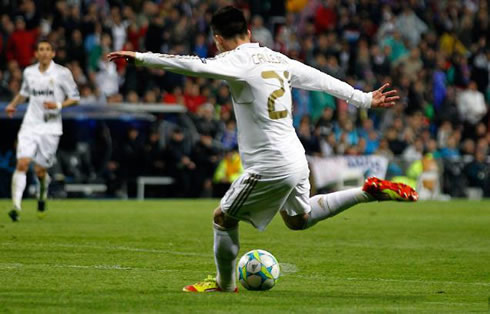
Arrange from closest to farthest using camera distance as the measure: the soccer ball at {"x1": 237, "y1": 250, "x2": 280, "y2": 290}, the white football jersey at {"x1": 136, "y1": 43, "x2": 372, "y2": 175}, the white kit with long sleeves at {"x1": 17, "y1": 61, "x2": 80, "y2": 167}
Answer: the white football jersey at {"x1": 136, "y1": 43, "x2": 372, "y2": 175}
the soccer ball at {"x1": 237, "y1": 250, "x2": 280, "y2": 290}
the white kit with long sleeves at {"x1": 17, "y1": 61, "x2": 80, "y2": 167}

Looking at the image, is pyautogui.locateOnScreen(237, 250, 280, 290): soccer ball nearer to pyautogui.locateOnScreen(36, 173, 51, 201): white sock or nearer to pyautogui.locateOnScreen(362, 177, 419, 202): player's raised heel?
pyautogui.locateOnScreen(362, 177, 419, 202): player's raised heel

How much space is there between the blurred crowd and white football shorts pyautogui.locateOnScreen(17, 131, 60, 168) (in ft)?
23.8

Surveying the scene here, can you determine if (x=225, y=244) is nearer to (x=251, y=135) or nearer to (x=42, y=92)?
(x=251, y=135)

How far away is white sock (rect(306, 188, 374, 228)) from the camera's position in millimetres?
8953

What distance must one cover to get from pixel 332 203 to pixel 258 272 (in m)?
0.82

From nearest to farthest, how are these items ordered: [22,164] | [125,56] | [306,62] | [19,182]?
[125,56] < [19,182] < [22,164] < [306,62]

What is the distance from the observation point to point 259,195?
28.0ft

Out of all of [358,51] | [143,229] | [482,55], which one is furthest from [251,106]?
[482,55]

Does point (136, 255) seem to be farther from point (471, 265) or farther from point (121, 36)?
point (121, 36)

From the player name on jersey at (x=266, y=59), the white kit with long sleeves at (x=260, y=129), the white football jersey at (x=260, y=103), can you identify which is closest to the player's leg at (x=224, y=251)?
the white kit with long sleeves at (x=260, y=129)

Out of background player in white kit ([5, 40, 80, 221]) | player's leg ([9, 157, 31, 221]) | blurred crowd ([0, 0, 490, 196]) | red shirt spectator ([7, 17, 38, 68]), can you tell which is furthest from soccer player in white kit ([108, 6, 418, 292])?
red shirt spectator ([7, 17, 38, 68])

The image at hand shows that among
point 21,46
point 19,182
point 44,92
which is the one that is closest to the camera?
point 19,182

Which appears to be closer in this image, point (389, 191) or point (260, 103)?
point (260, 103)

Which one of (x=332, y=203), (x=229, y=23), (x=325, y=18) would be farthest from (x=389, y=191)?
(x=325, y=18)
